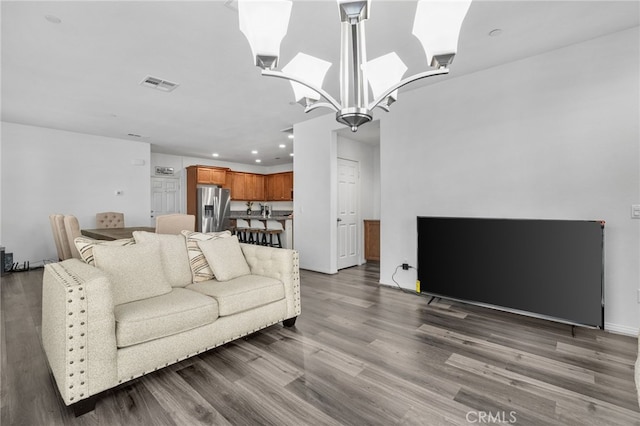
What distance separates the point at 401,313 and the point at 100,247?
107 inches

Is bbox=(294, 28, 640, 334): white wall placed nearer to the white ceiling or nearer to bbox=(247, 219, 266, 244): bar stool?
the white ceiling

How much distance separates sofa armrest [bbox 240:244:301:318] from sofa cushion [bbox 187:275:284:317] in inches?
2.8

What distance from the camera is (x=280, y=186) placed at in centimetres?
959

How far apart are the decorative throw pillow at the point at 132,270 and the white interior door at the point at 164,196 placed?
6.31 m

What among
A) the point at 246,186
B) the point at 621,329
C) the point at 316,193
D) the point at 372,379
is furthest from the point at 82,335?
the point at 246,186

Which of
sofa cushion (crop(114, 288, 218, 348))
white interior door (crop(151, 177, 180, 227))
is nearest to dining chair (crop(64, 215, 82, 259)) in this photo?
sofa cushion (crop(114, 288, 218, 348))

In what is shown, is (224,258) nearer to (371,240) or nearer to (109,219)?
(371,240)

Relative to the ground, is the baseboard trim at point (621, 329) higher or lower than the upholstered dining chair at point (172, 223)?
lower

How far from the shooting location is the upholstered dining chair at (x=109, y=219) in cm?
573

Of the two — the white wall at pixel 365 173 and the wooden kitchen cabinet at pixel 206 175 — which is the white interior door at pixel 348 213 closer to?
the white wall at pixel 365 173

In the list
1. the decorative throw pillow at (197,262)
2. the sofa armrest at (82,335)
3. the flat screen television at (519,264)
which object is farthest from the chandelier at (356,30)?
the flat screen television at (519,264)

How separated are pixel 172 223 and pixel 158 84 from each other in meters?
1.81

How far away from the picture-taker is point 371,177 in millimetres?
6062

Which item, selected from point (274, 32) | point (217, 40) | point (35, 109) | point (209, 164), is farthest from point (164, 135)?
point (274, 32)
